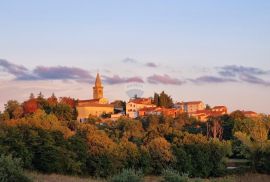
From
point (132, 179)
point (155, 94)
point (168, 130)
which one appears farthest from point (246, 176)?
point (155, 94)

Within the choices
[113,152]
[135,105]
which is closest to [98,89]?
[135,105]

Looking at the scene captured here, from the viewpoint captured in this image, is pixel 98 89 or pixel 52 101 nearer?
pixel 52 101

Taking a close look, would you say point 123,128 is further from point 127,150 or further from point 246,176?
point 246,176

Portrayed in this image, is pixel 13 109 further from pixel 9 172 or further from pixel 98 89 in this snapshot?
pixel 98 89

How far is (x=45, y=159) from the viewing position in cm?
2952

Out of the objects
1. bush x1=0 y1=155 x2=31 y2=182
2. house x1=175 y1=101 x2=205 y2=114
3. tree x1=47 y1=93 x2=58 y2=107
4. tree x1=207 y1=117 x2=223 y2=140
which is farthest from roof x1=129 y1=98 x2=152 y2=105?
bush x1=0 y1=155 x2=31 y2=182

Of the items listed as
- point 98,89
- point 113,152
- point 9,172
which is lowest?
point 113,152

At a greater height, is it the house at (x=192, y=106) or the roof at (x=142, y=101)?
the roof at (x=142, y=101)

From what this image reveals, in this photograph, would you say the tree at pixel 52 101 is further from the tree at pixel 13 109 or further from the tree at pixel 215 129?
the tree at pixel 215 129

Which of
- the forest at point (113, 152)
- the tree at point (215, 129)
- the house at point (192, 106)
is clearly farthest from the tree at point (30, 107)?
the house at point (192, 106)

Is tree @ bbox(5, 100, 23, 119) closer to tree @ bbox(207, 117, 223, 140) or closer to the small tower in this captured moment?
tree @ bbox(207, 117, 223, 140)

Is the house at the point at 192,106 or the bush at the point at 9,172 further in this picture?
the house at the point at 192,106

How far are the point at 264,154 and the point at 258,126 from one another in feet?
39.5

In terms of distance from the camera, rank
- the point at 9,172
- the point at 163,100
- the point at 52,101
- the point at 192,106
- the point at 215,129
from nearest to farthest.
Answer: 1. the point at 9,172
2. the point at 215,129
3. the point at 52,101
4. the point at 163,100
5. the point at 192,106
